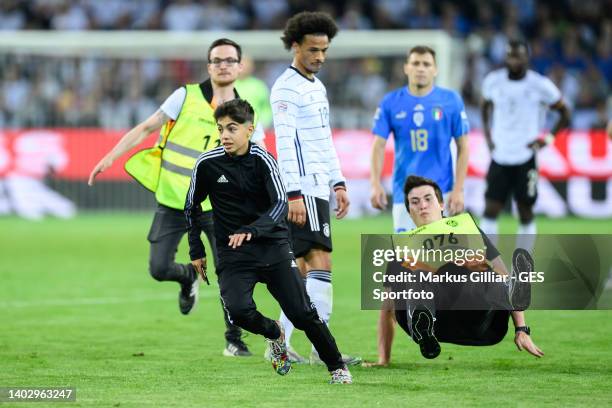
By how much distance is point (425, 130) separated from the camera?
34.5 ft

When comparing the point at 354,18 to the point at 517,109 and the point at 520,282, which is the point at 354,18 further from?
the point at 520,282

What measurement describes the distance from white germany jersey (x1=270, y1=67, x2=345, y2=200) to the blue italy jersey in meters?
1.43

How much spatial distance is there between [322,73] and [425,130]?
589 inches

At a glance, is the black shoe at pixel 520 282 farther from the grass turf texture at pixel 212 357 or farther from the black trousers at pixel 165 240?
the black trousers at pixel 165 240

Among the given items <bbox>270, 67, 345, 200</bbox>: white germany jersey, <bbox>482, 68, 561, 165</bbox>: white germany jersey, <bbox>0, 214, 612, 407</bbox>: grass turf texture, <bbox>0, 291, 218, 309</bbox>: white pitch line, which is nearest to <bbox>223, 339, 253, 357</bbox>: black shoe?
<bbox>0, 214, 612, 407</bbox>: grass turf texture

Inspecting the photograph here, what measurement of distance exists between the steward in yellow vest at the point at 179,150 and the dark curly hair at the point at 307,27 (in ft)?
2.45

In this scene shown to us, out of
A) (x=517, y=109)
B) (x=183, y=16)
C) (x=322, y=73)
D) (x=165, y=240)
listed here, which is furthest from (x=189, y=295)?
(x=183, y=16)

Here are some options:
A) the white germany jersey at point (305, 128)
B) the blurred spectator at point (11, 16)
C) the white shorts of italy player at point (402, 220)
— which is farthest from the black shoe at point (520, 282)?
the blurred spectator at point (11, 16)

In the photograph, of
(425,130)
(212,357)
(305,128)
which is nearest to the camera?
(305,128)

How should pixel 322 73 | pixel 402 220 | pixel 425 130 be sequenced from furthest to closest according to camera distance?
pixel 322 73 → pixel 425 130 → pixel 402 220

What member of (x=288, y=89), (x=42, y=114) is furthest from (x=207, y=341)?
(x=42, y=114)

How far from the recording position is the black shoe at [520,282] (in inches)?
327

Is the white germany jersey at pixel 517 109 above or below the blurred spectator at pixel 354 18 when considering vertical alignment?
below

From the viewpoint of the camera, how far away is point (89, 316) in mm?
12023
